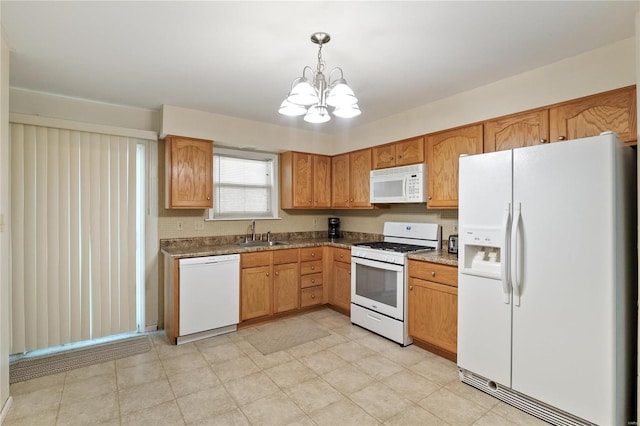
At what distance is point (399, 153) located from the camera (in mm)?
3697

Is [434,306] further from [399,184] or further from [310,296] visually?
[310,296]

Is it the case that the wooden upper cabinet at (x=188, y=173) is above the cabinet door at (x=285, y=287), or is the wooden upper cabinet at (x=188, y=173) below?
above

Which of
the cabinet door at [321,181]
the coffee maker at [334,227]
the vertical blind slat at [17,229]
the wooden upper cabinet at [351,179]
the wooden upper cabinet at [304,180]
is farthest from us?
the coffee maker at [334,227]

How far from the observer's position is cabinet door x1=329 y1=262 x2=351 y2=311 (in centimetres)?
393

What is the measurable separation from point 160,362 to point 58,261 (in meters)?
1.41

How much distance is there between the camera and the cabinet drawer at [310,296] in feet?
13.3

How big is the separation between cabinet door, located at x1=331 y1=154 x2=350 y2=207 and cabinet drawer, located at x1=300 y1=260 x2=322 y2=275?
2.96ft

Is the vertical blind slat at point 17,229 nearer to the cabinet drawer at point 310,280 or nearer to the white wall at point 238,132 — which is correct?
the white wall at point 238,132

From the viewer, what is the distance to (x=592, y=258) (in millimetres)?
1835

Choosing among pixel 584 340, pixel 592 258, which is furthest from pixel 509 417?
pixel 592 258

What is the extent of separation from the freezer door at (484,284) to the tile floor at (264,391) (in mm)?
254

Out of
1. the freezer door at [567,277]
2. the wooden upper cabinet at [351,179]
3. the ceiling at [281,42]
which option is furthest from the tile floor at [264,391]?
the ceiling at [281,42]

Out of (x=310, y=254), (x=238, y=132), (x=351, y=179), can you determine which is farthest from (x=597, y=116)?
(x=238, y=132)

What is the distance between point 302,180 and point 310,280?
1363 millimetres
